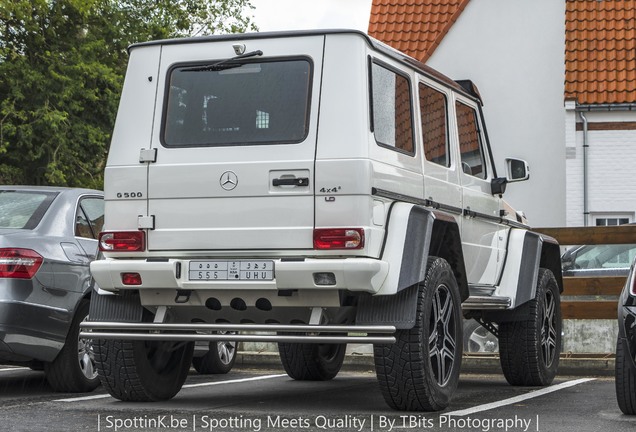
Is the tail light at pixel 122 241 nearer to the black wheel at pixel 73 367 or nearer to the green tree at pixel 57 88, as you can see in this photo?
the black wheel at pixel 73 367

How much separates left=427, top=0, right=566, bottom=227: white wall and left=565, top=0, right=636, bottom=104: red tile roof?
528 millimetres

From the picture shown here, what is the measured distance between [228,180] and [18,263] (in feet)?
6.96

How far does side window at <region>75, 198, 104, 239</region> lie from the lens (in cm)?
1038

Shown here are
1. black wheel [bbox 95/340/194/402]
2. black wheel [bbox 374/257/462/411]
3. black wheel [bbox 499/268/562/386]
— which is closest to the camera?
black wheel [bbox 374/257/462/411]

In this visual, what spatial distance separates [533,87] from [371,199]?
73.7 feet

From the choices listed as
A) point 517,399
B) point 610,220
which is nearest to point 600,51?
point 610,220

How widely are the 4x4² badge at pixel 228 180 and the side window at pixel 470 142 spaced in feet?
8.15

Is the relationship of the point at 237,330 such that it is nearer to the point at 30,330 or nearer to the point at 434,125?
the point at 30,330

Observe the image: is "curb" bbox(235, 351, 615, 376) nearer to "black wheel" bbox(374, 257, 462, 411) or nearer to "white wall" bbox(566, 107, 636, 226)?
"black wheel" bbox(374, 257, 462, 411)

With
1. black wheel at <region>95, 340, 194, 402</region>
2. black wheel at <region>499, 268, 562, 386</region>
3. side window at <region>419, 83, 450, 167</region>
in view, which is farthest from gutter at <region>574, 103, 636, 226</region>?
black wheel at <region>95, 340, 194, 402</region>

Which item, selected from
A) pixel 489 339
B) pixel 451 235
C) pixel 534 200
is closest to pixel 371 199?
pixel 451 235

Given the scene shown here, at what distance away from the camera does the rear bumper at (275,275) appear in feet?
25.5

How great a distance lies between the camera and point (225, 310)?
8.48 m

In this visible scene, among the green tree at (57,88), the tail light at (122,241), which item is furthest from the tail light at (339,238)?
the green tree at (57,88)
